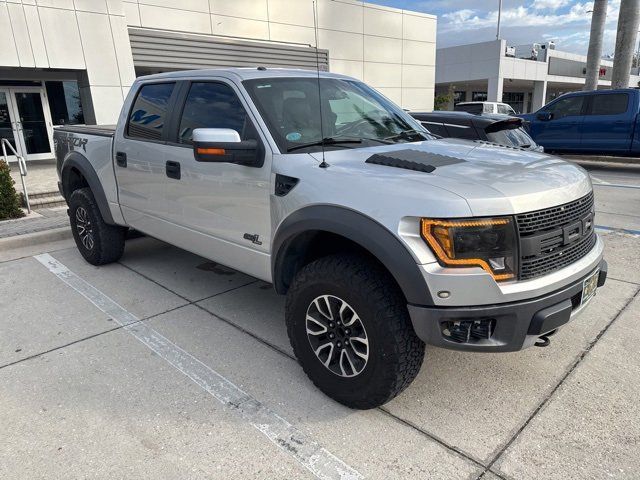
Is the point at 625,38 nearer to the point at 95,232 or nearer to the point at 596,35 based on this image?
the point at 596,35

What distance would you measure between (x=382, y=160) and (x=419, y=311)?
3.07 ft

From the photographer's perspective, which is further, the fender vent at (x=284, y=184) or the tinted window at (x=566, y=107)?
the tinted window at (x=566, y=107)

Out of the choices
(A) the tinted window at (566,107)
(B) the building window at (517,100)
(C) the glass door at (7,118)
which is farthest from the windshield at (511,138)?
(B) the building window at (517,100)

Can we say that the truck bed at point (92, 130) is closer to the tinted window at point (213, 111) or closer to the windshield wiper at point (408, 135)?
the tinted window at point (213, 111)

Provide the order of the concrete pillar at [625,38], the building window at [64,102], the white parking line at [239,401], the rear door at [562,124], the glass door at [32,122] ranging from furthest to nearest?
the concrete pillar at [625,38] < the building window at [64,102] < the glass door at [32,122] < the rear door at [562,124] < the white parking line at [239,401]

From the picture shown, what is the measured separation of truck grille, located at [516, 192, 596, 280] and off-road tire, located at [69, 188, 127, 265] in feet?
13.9

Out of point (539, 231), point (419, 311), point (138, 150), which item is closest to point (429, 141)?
point (539, 231)

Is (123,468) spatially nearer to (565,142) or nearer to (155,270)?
(155,270)

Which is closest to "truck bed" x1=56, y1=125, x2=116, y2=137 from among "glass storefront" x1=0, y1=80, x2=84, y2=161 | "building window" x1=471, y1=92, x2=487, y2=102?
"glass storefront" x1=0, y1=80, x2=84, y2=161

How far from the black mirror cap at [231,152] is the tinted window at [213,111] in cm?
18

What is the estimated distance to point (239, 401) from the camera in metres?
2.90

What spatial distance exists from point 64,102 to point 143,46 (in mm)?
3403

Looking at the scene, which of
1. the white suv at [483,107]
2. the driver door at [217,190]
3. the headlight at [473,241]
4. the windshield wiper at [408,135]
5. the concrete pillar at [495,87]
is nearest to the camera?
the headlight at [473,241]

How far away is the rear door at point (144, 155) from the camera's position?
405 cm
